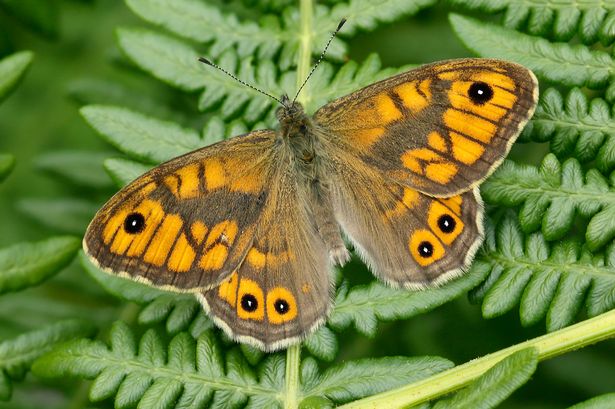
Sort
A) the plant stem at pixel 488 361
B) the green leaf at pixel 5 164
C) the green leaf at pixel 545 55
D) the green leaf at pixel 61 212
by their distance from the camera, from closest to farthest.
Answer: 1. the plant stem at pixel 488 361
2. the green leaf at pixel 545 55
3. the green leaf at pixel 5 164
4. the green leaf at pixel 61 212

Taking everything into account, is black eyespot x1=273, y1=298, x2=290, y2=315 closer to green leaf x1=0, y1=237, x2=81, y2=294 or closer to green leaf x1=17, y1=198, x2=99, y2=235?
green leaf x1=0, y1=237, x2=81, y2=294

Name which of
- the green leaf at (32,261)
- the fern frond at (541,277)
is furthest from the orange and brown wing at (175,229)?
the fern frond at (541,277)

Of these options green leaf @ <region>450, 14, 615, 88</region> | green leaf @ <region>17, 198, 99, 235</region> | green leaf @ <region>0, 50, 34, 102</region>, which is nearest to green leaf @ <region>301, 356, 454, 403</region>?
green leaf @ <region>450, 14, 615, 88</region>

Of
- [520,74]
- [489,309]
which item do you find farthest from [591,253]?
[520,74]

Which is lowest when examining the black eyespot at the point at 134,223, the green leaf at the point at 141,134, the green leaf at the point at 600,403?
the black eyespot at the point at 134,223

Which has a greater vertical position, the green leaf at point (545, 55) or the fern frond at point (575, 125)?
the green leaf at point (545, 55)

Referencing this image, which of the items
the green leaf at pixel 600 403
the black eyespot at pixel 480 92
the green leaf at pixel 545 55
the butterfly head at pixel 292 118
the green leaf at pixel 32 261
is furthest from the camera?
the green leaf at pixel 32 261

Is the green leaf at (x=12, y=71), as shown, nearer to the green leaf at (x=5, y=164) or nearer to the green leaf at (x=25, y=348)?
the green leaf at (x=5, y=164)

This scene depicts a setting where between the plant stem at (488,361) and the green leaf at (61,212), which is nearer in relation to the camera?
the plant stem at (488,361)
